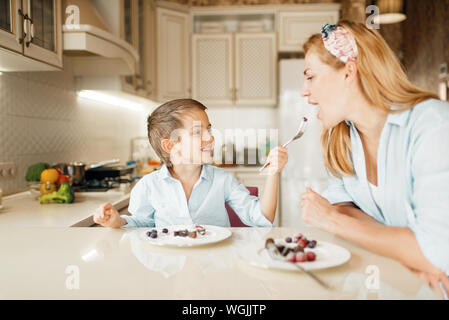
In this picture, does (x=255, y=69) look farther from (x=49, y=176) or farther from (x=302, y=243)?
(x=302, y=243)

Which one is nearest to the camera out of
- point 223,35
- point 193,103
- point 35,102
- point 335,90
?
point 335,90

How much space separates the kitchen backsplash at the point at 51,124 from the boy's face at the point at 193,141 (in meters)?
1.02

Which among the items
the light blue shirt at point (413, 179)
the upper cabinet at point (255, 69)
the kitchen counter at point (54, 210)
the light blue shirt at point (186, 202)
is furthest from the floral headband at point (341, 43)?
the upper cabinet at point (255, 69)

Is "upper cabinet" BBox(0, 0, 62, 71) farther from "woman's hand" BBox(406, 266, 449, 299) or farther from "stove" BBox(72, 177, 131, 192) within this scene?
"woman's hand" BBox(406, 266, 449, 299)

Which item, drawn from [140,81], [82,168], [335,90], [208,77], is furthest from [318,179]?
[335,90]

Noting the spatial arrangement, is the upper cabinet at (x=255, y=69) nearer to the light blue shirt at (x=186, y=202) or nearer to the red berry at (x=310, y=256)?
the light blue shirt at (x=186, y=202)

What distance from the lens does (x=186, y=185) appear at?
147 centimetres

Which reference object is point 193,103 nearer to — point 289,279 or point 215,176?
point 215,176

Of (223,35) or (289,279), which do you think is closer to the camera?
(289,279)

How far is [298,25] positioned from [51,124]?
8.59 feet

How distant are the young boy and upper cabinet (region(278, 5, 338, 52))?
8.92 ft

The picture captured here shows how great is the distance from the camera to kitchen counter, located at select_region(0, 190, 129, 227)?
4.57 feet

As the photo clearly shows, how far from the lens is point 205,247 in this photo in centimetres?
89
